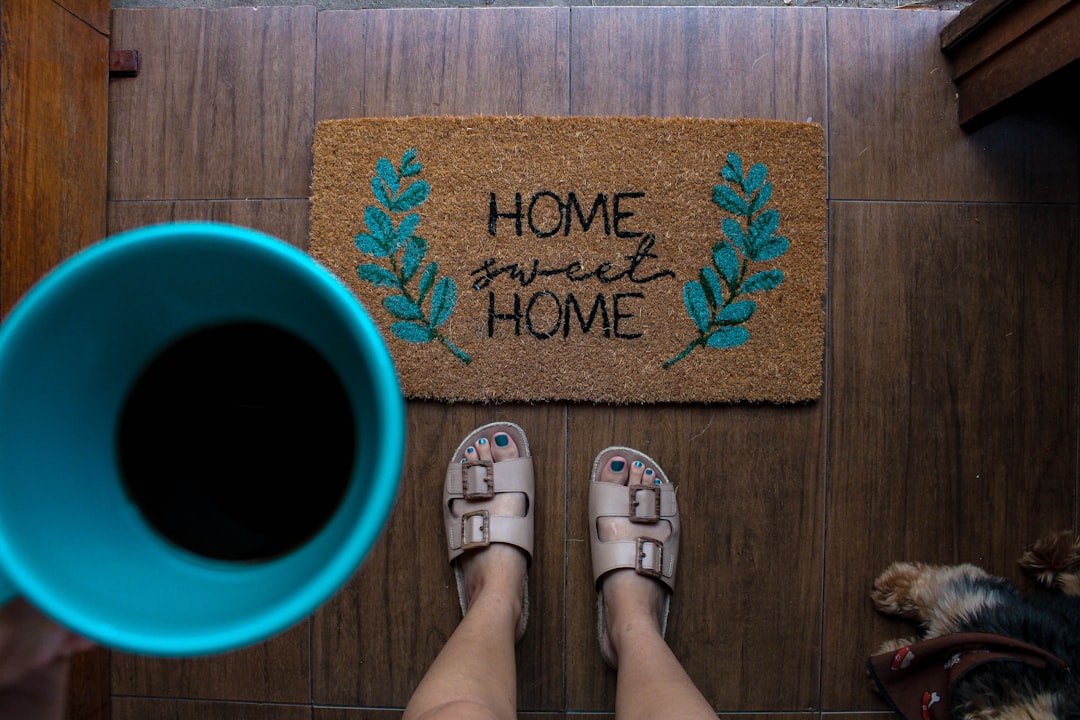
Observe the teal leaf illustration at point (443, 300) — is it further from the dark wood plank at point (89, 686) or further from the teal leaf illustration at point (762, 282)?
the dark wood plank at point (89, 686)

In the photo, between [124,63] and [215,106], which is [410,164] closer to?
[215,106]

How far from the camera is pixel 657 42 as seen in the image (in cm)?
96

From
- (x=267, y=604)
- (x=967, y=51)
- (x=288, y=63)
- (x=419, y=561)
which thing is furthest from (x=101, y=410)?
(x=967, y=51)

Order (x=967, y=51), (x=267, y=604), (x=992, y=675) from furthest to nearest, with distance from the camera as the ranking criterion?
(x=967, y=51) → (x=992, y=675) → (x=267, y=604)

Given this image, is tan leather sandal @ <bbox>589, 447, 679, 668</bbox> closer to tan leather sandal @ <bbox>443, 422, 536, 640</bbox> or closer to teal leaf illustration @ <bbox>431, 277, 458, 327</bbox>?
tan leather sandal @ <bbox>443, 422, 536, 640</bbox>

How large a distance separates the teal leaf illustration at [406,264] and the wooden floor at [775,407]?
0.11 metres

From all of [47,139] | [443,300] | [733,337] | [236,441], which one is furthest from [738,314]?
[47,139]

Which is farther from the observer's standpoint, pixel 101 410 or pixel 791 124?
pixel 791 124

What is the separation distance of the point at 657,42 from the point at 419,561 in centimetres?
88

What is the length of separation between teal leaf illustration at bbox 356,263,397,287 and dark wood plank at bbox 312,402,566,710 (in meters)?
0.19

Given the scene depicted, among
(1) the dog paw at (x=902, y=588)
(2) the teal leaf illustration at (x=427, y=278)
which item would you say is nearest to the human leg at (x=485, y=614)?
(2) the teal leaf illustration at (x=427, y=278)

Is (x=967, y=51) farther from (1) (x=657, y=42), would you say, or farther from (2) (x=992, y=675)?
(2) (x=992, y=675)

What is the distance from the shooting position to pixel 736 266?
0.94 metres

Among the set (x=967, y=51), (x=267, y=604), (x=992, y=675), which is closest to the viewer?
(x=267, y=604)
